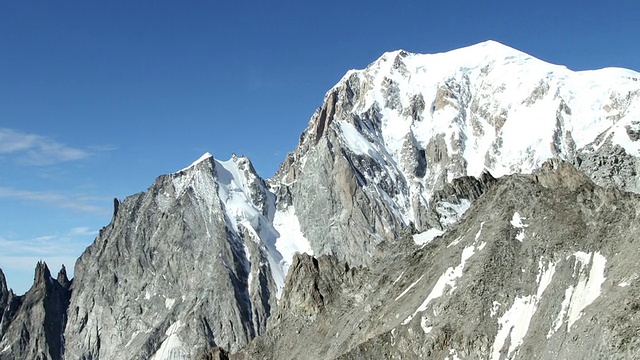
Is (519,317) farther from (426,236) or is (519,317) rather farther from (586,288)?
(426,236)

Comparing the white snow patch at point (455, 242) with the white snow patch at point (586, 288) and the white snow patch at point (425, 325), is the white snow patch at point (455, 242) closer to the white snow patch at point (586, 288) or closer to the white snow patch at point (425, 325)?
the white snow patch at point (425, 325)

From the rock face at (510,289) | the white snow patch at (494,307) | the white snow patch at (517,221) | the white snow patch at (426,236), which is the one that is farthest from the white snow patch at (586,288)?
the white snow patch at (426,236)

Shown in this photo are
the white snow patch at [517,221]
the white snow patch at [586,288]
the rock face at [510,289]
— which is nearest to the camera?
the rock face at [510,289]

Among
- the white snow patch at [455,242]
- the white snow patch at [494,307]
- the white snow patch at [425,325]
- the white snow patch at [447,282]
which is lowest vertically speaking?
the white snow patch at [494,307]

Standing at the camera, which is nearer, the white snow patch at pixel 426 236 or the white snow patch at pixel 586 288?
the white snow patch at pixel 586 288

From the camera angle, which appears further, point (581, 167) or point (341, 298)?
point (581, 167)

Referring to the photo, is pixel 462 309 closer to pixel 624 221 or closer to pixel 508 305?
pixel 508 305

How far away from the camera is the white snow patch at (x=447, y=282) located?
11556cm

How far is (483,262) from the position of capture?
11438cm

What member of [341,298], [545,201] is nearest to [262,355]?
[341,298]

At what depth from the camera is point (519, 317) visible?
105m

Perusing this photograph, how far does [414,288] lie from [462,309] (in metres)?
15.5

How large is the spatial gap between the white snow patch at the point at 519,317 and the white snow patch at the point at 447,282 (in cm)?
1118

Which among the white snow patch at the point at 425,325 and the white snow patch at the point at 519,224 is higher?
the white snow patch at the point at 519,224
